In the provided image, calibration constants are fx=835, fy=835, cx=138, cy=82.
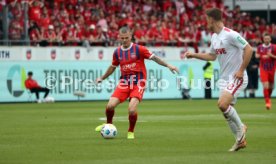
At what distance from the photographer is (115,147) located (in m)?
15.0

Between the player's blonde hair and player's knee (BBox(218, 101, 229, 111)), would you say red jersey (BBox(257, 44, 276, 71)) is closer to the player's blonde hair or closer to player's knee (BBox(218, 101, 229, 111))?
the player's blonde hair

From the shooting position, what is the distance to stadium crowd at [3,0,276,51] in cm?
3691

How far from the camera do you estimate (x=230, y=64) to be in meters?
14.4

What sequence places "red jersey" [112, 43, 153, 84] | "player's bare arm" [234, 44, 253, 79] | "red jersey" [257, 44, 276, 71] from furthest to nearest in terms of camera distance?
1. "red jersey" [257, 44, 276, 71]
2. "red jersey" [112, 43, 153, 84]
3. "player's bare arm" [234, 44, 253, 79]

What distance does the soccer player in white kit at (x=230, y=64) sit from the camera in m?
13.9

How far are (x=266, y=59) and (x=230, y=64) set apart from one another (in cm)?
1629

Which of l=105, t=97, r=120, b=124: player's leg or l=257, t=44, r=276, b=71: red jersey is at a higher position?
l=257, t=44, r=276, b=71: red jersey

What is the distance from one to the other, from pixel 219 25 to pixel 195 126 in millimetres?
6752

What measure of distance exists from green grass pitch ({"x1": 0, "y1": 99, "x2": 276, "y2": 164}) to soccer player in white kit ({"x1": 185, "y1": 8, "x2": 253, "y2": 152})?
47 centimetres

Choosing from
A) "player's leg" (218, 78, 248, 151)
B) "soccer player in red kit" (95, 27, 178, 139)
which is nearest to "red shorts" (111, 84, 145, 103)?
"soccer player in red kit" (95, 27, 178, 139)

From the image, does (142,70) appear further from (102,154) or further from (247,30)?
(247,30)

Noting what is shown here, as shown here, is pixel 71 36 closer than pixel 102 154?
No


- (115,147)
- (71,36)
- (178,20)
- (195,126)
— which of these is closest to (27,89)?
(71,36)

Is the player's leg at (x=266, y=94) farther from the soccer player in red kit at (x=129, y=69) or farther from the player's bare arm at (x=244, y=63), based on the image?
the player's bare arm at (x=244, y=63)
